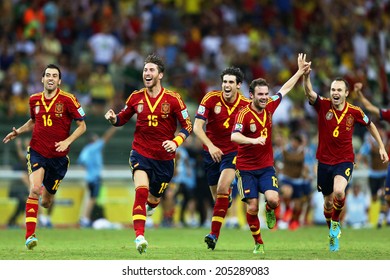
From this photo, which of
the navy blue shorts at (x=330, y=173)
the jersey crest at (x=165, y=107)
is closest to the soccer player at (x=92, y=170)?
the navy blue shorts at (x=330, y=173)

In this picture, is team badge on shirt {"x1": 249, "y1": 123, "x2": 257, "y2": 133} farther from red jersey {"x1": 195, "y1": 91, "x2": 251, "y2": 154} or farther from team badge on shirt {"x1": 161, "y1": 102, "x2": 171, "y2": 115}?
team badge on shirt {"x1": 161, "y1": 102, "x2": 171, "y2": 115}

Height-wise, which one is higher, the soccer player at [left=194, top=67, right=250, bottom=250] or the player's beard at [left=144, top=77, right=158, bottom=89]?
the player's beard at [left=144, top=77, right=158, bottom=89]

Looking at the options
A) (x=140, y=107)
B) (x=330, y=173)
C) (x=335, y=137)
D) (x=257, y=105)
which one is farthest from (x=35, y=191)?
(x=335, y=137)

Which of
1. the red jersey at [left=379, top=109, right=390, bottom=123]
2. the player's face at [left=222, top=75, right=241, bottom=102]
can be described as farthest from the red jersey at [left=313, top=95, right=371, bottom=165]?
the red jersey at [left=379, top=109, right=390, bottom=123]

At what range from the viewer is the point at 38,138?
16188mm

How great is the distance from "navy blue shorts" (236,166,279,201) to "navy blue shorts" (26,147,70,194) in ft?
9.84

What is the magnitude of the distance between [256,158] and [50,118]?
333cm

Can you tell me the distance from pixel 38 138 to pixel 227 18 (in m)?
16.2

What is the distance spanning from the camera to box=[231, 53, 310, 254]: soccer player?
594 inches

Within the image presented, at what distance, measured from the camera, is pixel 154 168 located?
50.2ft

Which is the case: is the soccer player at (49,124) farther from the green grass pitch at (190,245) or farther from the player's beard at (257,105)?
the player's beard at (257,105)

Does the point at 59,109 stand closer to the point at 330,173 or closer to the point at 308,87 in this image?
the point at 308,87

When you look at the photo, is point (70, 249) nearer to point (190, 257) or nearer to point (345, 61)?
point (190, 257)
